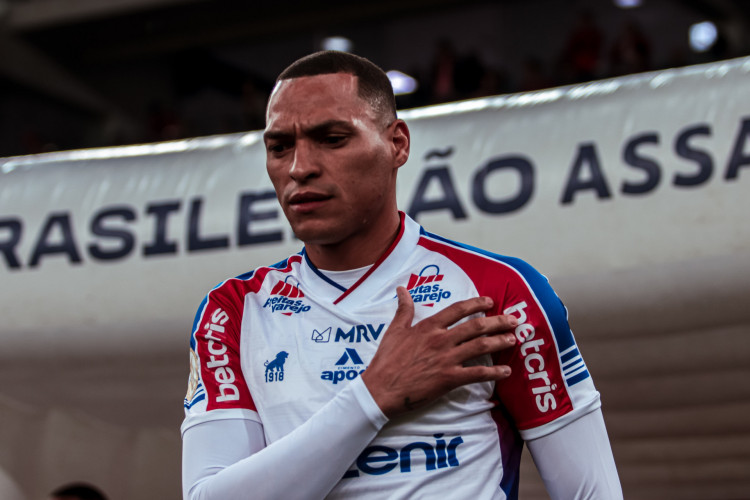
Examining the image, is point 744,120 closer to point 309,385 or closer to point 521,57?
point 309,385

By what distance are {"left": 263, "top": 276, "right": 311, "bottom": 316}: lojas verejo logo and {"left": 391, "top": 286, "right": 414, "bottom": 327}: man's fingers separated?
0.60 ft

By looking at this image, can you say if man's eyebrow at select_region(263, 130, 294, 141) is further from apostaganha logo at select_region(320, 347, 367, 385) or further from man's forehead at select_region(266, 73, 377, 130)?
apostaganha logo at select_region(320, 347, 367, 385)

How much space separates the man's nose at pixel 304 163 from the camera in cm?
118

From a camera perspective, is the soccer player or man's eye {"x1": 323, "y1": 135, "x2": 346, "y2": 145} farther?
man's eye {"x1": 323, "y1": 135, "x2": 346, "y2": 145}

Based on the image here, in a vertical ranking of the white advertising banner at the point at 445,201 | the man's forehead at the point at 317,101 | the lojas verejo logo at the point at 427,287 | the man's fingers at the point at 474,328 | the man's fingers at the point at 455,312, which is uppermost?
the white advertising banner at the point at 445,201

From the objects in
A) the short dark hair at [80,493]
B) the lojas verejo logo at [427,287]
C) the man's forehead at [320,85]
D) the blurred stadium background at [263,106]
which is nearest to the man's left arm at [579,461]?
the lojas verejo logo at [427,287]

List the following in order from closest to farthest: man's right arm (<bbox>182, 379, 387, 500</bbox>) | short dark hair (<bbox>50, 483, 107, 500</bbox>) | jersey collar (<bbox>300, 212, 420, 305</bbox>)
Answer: man's right arm (<bbox>182, 379, 387, 500</bbox>)
jersey collar (<bbox>300, 212, 420, 305</bbox>)
short dark hair (<bbox>50, 483, 107, 500</bbox>)

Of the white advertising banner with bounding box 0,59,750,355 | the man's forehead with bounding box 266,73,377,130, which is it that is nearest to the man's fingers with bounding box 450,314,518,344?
the man's forehead with bounding box 266,73,377,130

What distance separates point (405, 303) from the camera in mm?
1156

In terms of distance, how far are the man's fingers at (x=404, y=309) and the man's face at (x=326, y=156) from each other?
140 mm

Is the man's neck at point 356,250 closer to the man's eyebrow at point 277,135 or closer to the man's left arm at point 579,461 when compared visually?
the man's eyebrow at point 277,135

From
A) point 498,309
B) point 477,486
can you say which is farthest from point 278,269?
point 477,486

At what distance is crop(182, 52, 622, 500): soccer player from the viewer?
1087 mm

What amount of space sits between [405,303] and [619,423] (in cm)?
210
